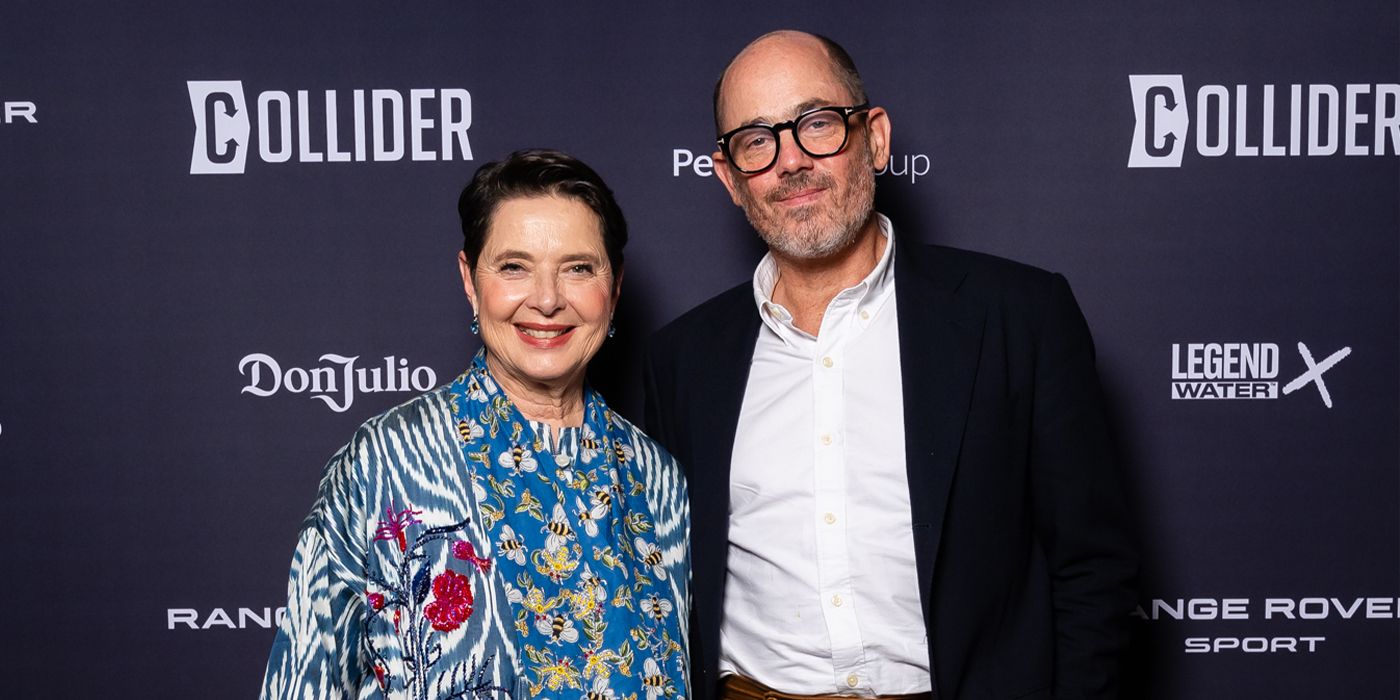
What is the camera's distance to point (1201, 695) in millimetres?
2225

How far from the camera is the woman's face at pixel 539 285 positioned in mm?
1448

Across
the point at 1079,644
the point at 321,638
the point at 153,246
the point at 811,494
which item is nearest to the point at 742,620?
the point at 811,494

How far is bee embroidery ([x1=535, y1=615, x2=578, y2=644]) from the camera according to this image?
1348mm

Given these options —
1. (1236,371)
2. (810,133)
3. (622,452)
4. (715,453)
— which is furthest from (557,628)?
(1236,371)

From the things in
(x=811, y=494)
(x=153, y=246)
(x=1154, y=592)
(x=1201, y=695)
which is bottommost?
(x=1201, y=695)

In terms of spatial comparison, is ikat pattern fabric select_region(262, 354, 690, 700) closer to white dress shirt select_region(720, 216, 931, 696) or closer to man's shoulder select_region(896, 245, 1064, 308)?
white dress shirt select_region(720, 216, 931, 696)

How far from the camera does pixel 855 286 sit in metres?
1.61

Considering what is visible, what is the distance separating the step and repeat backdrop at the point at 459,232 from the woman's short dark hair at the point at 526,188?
0.66 meters

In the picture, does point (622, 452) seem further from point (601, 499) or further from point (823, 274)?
point (823, 274)

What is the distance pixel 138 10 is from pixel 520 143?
787 mm

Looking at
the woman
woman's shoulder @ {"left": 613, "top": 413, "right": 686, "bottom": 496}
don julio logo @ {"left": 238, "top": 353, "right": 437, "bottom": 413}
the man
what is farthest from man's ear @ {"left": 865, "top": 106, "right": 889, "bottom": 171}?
don julio logo @ {"left": 238, "top": 353, "right": 437, "bottom": 413}

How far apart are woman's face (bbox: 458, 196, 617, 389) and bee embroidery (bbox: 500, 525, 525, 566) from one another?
214mm

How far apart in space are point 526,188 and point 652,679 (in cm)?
67

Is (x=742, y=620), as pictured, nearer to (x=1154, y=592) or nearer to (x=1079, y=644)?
(x=1079, y=644)
